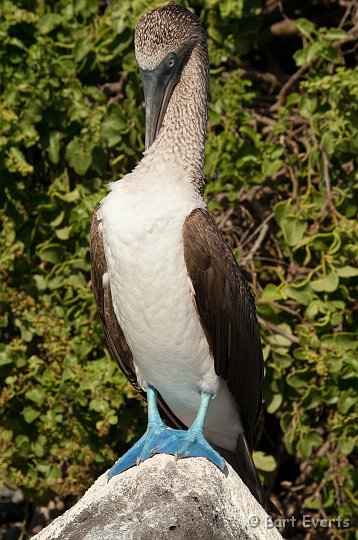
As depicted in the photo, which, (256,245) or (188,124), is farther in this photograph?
(256,245)

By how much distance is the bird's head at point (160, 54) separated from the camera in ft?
15.3

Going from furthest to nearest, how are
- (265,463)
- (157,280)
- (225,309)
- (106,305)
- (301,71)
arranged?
(301,71), (265,463), (106,305), (225,309), (157,280)

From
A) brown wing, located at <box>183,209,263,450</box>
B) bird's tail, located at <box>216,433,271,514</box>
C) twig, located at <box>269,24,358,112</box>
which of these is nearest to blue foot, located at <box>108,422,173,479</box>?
brown wing, located at <box>183,209,263,450</box>

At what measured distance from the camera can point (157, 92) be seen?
15.5ft

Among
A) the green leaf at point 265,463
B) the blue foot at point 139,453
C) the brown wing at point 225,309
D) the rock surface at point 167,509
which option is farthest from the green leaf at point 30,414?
the rock surface at point 167,509

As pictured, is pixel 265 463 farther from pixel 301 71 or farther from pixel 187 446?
pixel 301 71

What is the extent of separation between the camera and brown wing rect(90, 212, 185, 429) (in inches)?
184

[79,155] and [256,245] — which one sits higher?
[79,155]

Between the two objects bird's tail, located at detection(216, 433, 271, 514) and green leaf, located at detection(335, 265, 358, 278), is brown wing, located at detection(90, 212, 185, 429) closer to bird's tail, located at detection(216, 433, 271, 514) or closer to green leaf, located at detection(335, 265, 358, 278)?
bird's tail, located at detection(216, 433, 271, 514)

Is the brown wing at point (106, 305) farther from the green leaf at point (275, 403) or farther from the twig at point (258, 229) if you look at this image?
the twig at point (258, 229)

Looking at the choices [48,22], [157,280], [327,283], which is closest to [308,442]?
[327,283]

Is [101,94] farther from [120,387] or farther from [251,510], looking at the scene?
[251,510]

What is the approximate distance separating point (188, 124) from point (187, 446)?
141cm

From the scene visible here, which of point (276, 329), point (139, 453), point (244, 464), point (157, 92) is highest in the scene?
point (157, 92)
